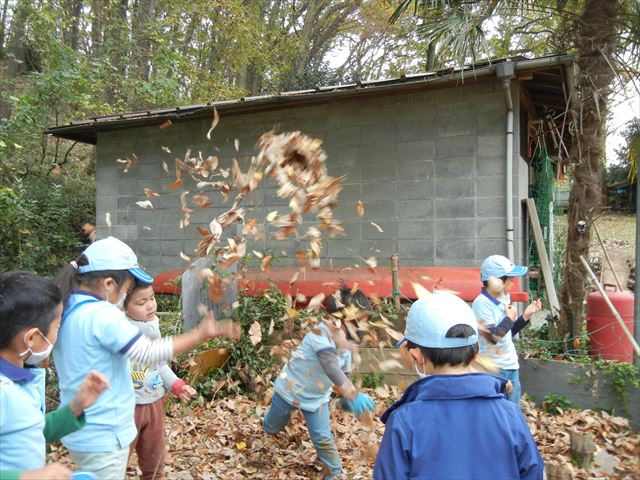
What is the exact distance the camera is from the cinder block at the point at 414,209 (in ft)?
21.2

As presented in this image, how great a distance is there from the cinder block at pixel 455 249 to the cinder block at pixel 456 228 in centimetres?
6

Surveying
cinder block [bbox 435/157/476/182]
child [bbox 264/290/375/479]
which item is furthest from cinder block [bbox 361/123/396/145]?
child [bbox 264/290/375/479]

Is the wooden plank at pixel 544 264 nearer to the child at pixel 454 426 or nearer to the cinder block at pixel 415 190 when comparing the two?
the cinder block at pixel 415 190

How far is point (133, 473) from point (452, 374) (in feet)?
10.1

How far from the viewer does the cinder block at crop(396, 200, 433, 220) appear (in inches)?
254

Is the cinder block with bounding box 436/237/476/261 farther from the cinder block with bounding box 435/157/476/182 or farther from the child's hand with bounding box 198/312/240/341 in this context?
the child's hand with bounding box 198/312/240/341

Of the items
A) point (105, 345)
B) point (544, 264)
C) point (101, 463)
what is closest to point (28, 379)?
point (105, 345)

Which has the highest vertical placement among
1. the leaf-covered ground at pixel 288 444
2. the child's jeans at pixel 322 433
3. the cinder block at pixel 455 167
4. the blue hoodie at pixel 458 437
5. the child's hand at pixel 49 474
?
the cinder block at pixel 455 167

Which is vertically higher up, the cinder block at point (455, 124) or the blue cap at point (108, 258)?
the cinder block at point (455, 124)

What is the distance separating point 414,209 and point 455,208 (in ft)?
1.71

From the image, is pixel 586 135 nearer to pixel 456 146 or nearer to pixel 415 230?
pixel 456 146

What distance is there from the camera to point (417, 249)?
21.4 feet

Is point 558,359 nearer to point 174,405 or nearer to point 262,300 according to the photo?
point 262,300

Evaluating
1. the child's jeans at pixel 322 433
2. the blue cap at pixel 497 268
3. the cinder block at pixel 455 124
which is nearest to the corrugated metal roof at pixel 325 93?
the cinder block at pixel 455 124
